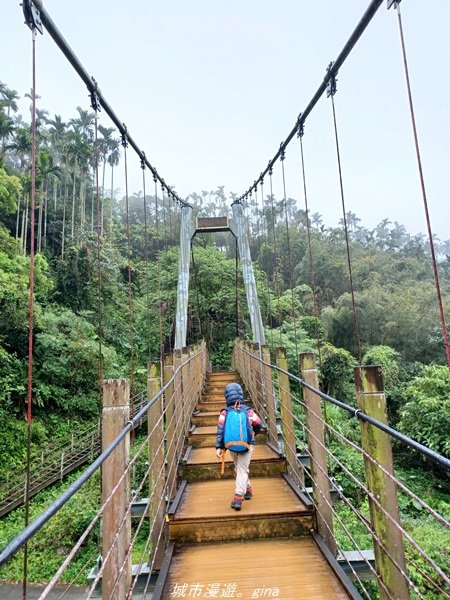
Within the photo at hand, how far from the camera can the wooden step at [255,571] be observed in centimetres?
153

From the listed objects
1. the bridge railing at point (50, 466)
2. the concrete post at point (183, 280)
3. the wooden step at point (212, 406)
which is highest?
the concrete post at point (183, 280)

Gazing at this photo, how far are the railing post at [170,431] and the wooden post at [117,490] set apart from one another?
102cm

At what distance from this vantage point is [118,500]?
123 cm

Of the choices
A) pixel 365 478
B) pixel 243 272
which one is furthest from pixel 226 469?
pixel 243 272

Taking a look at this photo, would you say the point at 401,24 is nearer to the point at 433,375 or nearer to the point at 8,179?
the point at 433,375

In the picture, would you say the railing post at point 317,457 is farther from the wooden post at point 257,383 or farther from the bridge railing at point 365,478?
the wooden post at point 257,383

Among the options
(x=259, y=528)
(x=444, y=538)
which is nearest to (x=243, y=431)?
(x=259, y=528)

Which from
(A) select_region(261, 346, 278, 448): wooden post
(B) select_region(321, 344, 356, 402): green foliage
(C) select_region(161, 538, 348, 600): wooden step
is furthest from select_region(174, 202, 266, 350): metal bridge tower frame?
(C) select_region(161, 538, 348, 600): wooden step

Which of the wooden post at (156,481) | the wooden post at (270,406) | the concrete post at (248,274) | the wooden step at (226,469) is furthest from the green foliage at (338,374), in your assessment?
the wooden post at (156,481)

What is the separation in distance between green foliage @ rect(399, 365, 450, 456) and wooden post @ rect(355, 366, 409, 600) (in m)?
7.10

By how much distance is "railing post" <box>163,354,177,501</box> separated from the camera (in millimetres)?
2412

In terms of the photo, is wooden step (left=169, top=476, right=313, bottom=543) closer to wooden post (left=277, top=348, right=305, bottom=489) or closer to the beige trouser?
the beige trouser

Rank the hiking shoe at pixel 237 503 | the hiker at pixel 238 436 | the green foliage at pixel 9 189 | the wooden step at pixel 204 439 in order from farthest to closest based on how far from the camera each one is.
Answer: the green foliage at pixel 9 189 → the wooden step at pixel 204 439 → the hiker at pixel 238 436 → the hiking shoe at pixel 237 503

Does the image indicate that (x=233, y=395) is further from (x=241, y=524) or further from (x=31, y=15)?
(x=31, y=15)
